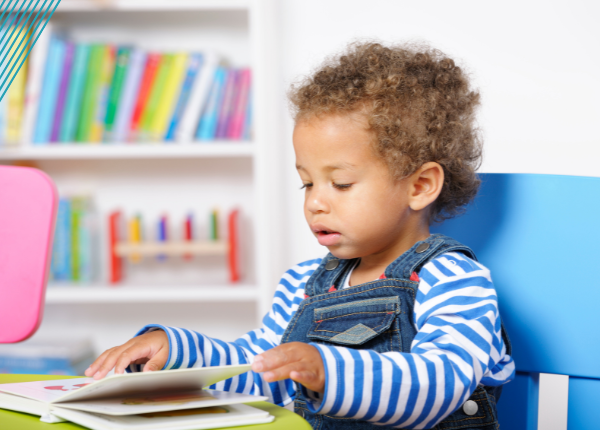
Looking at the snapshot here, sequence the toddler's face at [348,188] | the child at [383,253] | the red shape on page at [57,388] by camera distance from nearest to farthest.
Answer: the red shape on page at [57,388] → the child at [383,253] → the toddler's face at [348,188]

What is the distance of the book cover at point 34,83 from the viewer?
1.57 metres

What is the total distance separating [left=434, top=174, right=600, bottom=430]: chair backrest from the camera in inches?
33.4

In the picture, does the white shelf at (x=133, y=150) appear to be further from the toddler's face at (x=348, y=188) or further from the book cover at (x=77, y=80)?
the toddler's face at (x=348, y=188)

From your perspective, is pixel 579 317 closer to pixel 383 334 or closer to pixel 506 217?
pixel 506 217

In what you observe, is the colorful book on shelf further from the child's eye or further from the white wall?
the child's eye

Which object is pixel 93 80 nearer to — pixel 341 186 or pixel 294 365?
pixel 341 186

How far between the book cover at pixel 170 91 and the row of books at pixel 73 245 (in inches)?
13.2

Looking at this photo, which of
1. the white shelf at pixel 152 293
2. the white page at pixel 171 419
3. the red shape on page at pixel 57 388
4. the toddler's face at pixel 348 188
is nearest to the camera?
the white page at pixel 171 419

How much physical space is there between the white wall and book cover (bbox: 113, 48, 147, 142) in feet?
1.54

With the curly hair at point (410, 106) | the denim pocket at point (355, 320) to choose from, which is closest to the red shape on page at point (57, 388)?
the denim pocket at point (355, 320)

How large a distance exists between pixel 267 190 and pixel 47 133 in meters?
Result: 0.61

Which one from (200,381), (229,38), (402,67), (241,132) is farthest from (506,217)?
(229,38)

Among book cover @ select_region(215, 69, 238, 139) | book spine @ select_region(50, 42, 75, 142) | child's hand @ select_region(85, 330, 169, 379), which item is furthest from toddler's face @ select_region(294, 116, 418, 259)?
book spine @ select_region(50, 42, 75, 142)

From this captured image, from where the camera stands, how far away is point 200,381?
55 centimetres
